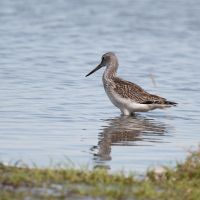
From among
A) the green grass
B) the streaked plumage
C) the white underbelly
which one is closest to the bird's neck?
the streaked plumage

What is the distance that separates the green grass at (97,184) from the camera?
768 centimetres

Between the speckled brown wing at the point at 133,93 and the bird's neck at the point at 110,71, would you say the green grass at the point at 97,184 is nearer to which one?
the speckled brown wing at the point at 133,93

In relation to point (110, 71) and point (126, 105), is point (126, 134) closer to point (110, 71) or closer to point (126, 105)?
point (126, 105)

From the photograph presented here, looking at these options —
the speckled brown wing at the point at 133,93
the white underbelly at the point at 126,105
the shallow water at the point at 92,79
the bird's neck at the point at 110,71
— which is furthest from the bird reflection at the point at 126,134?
the bird's neck at the point at 110,71

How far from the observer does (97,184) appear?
805cm

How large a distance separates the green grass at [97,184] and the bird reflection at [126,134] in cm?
133

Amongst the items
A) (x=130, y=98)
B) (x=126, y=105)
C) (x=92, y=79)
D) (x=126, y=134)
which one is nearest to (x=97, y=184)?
(x=126, y=134)

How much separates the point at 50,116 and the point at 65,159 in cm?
336

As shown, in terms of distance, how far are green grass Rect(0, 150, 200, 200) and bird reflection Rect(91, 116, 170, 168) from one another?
1.33m

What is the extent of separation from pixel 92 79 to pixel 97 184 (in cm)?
972

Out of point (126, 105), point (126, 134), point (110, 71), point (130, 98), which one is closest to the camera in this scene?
point (126, 134)

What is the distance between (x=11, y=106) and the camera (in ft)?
45.8

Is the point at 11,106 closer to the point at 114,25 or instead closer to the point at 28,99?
the point at 28,99

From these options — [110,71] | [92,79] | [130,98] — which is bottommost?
[92,79]
